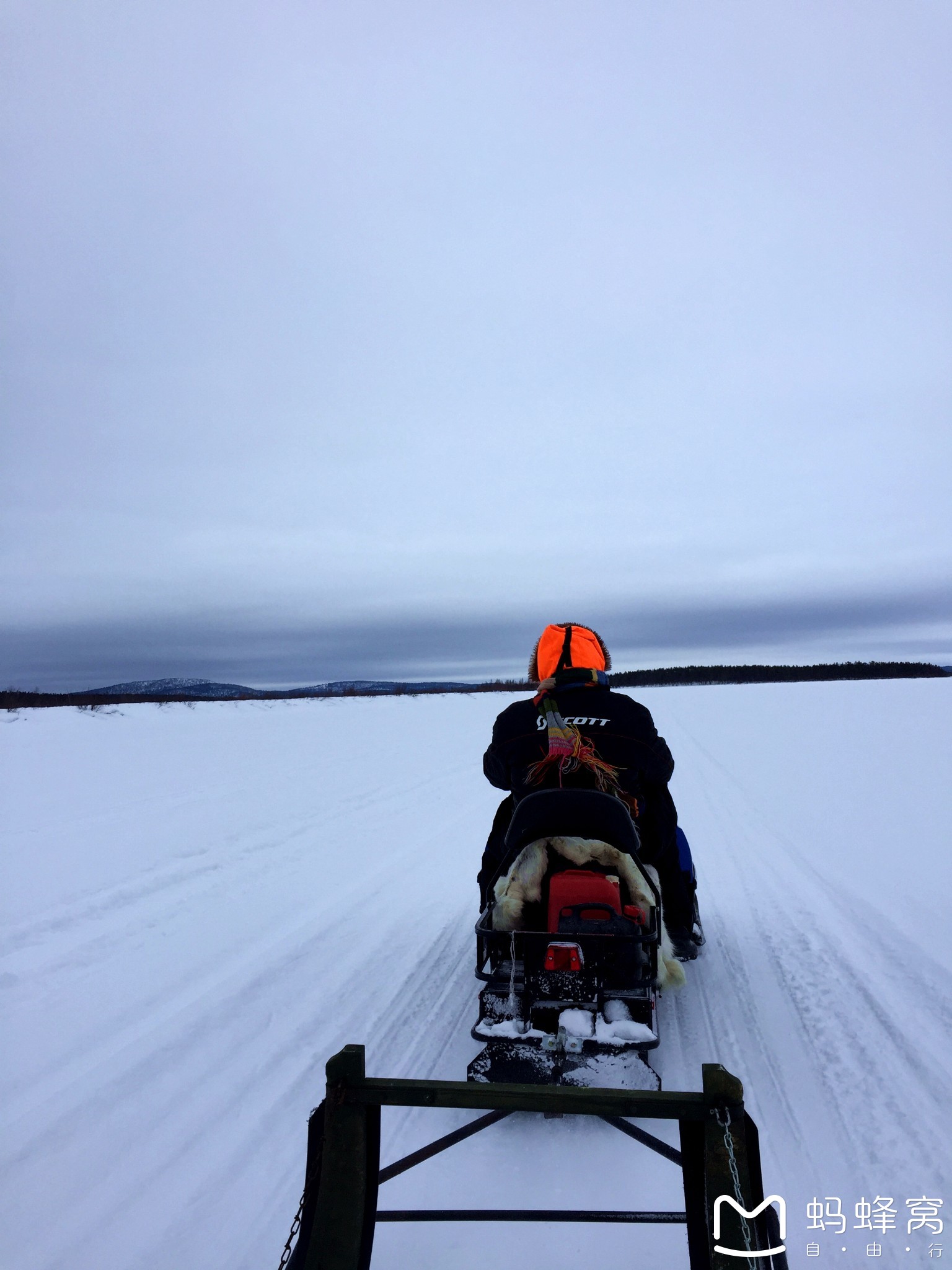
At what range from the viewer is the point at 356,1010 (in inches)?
145

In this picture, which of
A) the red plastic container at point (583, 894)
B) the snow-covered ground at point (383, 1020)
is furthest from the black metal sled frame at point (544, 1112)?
the red plastic container at point (583, 894)

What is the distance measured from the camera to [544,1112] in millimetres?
1855

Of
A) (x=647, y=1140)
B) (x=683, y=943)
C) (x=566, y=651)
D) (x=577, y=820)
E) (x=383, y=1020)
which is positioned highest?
(x=566, y=651)

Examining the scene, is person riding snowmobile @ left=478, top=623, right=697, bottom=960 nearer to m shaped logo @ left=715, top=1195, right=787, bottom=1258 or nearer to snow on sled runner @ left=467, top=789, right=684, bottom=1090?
snow on sled runner @ left=467, top=789, right=684, bottom=1090

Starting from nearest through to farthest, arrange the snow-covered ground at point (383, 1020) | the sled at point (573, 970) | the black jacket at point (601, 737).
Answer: the snow-covered ground at point (383, 1020) < the sled at point (573, 970) < the black jacket at point (601, 737)

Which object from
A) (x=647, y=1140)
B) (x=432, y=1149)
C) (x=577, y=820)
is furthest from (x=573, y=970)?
(x=432, y=1149)

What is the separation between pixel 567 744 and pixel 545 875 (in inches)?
25.1

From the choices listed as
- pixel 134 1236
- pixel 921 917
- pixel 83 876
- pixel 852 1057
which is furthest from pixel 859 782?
pixel 134 1236

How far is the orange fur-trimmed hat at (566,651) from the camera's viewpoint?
12.8 ft

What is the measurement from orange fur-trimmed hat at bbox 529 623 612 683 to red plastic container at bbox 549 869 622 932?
1115mm

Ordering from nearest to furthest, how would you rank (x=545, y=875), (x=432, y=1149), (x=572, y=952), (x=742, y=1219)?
1. (x=742, y=1219)
2. (x=432, y=1149)
3. (x=572, y=952)
4. (x=545, y=875)

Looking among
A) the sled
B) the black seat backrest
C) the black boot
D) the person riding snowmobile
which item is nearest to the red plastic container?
the sled

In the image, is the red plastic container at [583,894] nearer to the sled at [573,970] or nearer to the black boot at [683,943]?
the sled at [573,970]

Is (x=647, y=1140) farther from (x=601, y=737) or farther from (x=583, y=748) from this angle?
(x=601, y=737)
